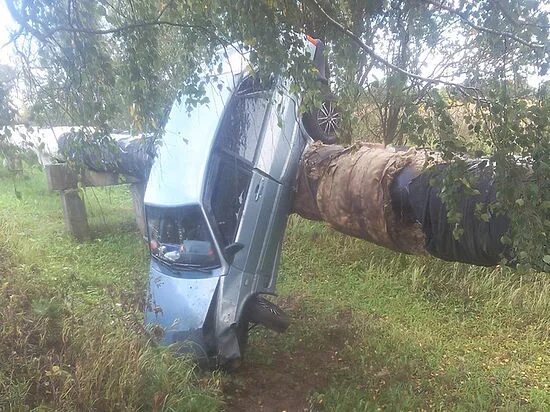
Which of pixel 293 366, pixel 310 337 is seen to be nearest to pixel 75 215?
pixel 310 337

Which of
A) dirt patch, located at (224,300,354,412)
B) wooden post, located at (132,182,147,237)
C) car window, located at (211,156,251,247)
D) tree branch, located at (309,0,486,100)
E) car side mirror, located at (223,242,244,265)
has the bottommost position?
dirt patch, located at (224,300,354,412)

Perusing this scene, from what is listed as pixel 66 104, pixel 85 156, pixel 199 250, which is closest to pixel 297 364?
pixel 199 250

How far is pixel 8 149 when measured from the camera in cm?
354

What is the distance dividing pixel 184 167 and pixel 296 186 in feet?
3.30

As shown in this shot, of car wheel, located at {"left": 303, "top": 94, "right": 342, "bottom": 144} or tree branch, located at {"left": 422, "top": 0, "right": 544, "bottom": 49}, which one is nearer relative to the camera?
tree branch, located at {"left": 422, "top": 0, "right": 544, "bottom": 49}

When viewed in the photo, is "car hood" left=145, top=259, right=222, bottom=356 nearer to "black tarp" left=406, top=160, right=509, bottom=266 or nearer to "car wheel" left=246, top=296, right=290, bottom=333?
"car wheel" left=246, top=296, right=290, bottom=333

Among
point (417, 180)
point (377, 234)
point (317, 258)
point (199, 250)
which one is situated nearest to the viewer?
point (417, 180)

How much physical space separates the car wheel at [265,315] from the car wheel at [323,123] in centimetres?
163

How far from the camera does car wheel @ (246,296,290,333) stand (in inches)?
190

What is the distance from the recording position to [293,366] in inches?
194

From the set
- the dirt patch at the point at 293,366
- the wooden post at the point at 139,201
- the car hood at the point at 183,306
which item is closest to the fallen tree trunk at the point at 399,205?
the car hood at the point at 183,306

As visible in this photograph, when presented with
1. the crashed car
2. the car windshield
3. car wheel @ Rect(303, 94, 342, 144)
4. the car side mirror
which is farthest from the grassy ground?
car wheel @ Rect(303, 94, 342, 144)

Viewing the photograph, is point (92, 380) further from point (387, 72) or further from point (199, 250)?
point (387, 72)

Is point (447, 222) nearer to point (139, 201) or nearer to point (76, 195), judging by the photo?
point (139, 201)
